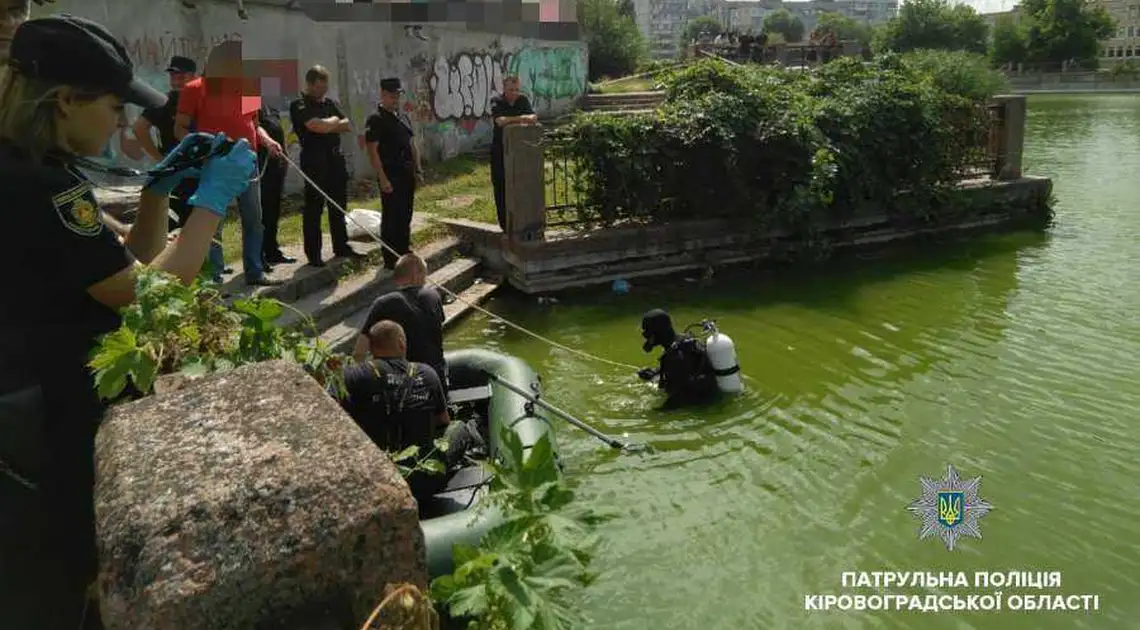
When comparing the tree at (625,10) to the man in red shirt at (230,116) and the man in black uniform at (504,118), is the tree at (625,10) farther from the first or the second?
the man in red shirt at (230,116)

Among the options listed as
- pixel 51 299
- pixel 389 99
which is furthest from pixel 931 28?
pixel 51 299

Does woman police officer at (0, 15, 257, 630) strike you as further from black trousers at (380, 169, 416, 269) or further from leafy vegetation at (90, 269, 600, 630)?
black trousers at (380, 169, 416, 269)

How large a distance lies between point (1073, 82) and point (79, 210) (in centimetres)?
7843

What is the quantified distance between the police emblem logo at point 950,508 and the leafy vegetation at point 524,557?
140 inches

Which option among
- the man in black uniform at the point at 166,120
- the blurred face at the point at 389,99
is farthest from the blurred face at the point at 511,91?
the man in black uniform at the point at 166,120

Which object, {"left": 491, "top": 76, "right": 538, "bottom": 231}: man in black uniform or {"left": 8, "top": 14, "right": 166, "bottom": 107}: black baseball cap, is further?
{"left": 491, "top": 76, "right": 538, "bottom": 231}: man in black uniform

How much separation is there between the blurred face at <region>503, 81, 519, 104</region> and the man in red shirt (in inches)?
127

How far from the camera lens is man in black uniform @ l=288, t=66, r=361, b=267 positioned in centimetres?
774

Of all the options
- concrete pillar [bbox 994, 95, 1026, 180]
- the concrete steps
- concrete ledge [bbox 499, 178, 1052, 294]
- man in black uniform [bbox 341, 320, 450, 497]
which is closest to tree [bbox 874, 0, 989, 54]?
concrete pillar [bbox 994, 95, 1026, 180]

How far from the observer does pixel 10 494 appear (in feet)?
5.80

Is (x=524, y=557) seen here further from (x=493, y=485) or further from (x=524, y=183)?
(x=524, y=183)

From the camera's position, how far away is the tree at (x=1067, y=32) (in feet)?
249

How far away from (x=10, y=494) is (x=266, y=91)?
6250 mm

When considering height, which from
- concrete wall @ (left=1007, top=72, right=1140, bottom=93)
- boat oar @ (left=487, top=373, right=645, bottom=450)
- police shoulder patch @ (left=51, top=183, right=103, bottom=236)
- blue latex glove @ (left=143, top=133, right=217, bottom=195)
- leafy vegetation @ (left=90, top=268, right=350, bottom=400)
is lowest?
boat oar @ (left=487, top=373, right=645, bottom=450)
